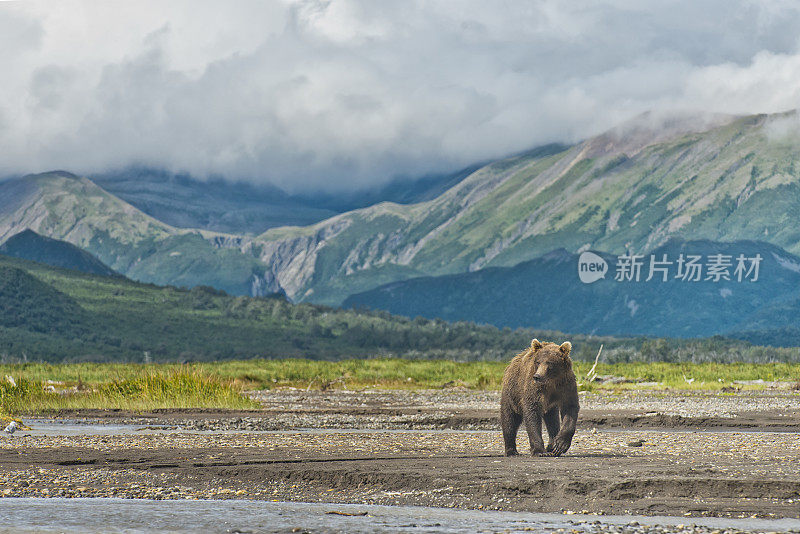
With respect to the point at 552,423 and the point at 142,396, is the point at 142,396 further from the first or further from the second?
the point at 552,423

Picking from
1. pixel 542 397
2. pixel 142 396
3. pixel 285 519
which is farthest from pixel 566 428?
pixel 142 396

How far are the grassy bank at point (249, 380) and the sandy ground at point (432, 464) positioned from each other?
5.04 m

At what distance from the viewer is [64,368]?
8250cm

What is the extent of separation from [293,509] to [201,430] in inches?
617

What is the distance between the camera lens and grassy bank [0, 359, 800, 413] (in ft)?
134

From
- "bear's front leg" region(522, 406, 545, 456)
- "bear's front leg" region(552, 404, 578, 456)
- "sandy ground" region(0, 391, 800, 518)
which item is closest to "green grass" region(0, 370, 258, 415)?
"sandy ground" region(0, 391, 800, 518)

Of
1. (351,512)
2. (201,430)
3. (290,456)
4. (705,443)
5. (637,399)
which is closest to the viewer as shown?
(351,512)

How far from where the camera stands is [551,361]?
2027cm

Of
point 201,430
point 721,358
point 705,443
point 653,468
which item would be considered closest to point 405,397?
point 201,430

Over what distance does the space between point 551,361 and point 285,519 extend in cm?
631

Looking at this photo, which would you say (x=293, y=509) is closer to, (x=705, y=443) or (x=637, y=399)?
(x=705, y=443)

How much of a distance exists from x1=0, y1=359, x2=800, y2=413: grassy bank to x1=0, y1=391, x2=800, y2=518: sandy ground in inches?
198

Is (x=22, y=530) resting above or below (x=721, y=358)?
above

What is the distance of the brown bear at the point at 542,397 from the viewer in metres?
20.4
